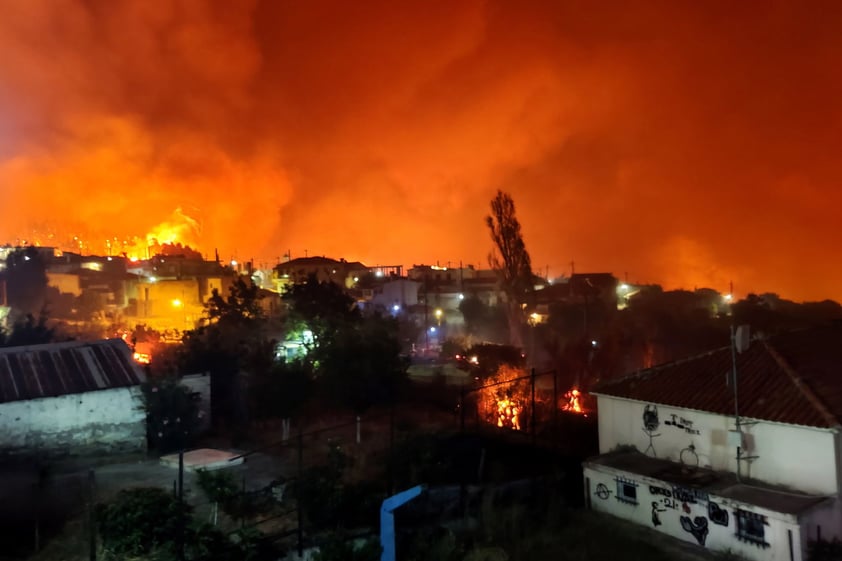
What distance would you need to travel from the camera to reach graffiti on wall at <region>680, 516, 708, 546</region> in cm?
1162

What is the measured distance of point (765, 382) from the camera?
42.9ft

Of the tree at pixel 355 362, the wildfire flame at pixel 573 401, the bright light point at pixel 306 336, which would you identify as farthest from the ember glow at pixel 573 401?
the bright light point at pixel 306 336

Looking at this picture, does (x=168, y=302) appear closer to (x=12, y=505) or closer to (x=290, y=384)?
(x=290, y=384)

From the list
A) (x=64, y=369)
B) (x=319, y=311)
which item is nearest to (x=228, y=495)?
(x=64, y=369)

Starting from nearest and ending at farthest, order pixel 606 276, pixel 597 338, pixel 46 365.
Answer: pixel 46 365 < pixel 597 338 < pixel 606 276

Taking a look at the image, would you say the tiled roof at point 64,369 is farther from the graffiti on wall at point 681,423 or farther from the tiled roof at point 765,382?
the graffiti on wall at point 681,423

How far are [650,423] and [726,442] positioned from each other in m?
1.90

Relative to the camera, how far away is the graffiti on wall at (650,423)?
14102 millimetres

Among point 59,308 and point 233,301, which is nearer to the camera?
point 233,301

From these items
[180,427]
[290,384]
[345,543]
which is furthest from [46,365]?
[345,543]

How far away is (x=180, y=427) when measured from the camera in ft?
52.4

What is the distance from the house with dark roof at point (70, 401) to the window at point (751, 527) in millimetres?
14352

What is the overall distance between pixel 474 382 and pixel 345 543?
16.3 meters

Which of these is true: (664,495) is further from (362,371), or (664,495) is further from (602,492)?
(362,371)
